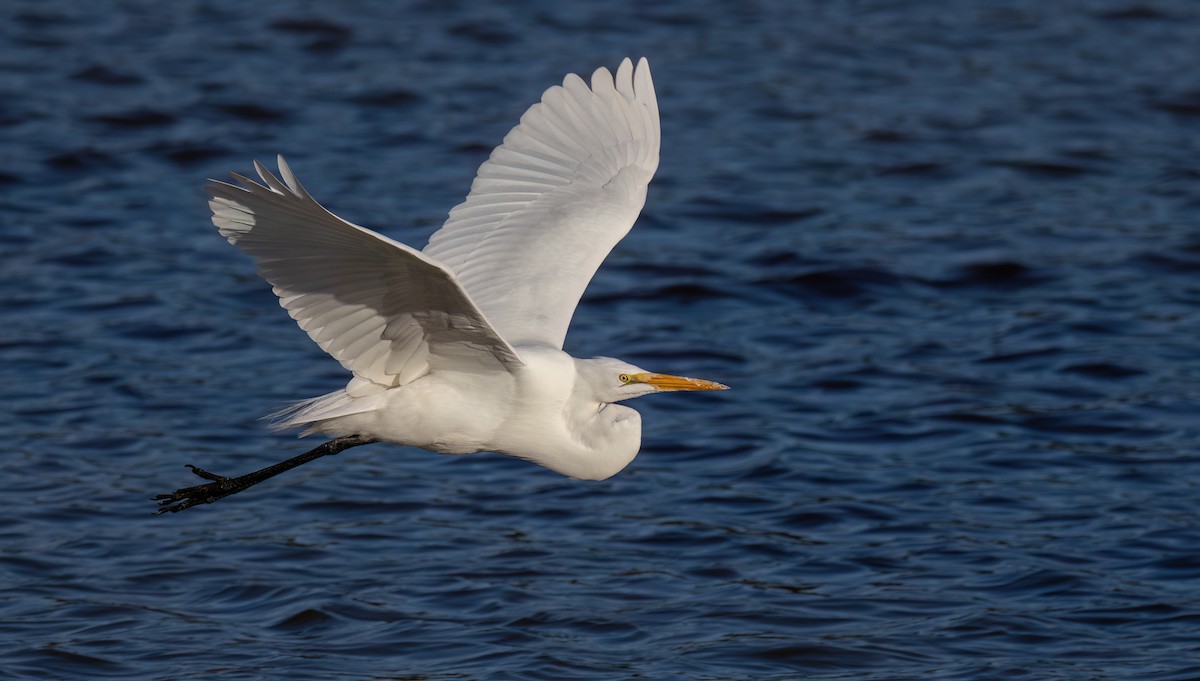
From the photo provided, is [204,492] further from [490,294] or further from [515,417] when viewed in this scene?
[515,417]

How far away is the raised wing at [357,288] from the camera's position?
16.8ft

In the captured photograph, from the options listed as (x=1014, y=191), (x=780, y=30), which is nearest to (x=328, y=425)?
(x=1014, y=191)

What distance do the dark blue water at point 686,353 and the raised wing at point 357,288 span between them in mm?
1559

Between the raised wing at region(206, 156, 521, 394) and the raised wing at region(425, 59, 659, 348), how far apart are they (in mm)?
852

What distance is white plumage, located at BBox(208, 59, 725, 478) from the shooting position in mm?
5359

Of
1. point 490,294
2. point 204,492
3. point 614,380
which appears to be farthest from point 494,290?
point 204,492

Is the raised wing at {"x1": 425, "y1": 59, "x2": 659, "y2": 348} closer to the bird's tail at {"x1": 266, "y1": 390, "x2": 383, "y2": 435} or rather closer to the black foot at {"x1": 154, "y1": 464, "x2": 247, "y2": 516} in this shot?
the bird's tail at {"x1": 266, "y1": 390, "x2": 383, "y2": 435}

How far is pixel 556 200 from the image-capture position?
7543 millimetres

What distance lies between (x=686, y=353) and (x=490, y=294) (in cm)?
342

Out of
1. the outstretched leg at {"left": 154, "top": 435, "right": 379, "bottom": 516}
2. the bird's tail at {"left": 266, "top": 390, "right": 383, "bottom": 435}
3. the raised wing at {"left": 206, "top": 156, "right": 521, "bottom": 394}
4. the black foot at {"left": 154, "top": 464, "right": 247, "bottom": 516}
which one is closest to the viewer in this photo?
the raised wing at {"left": 206, "top": 156, "right": 521, "bottom": 394}

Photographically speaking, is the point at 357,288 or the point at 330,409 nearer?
the point at 357,288

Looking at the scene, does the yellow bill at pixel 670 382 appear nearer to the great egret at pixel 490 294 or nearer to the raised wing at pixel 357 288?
the great egret at pixel 490 294

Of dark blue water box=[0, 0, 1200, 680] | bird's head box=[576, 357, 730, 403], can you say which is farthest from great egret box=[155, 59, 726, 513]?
dark blue water box=[0, 0, 1200, 680]

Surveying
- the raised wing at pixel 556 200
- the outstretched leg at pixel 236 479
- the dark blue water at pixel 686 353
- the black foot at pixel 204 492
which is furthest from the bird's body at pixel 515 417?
the dark blue water at pixel 686 353
